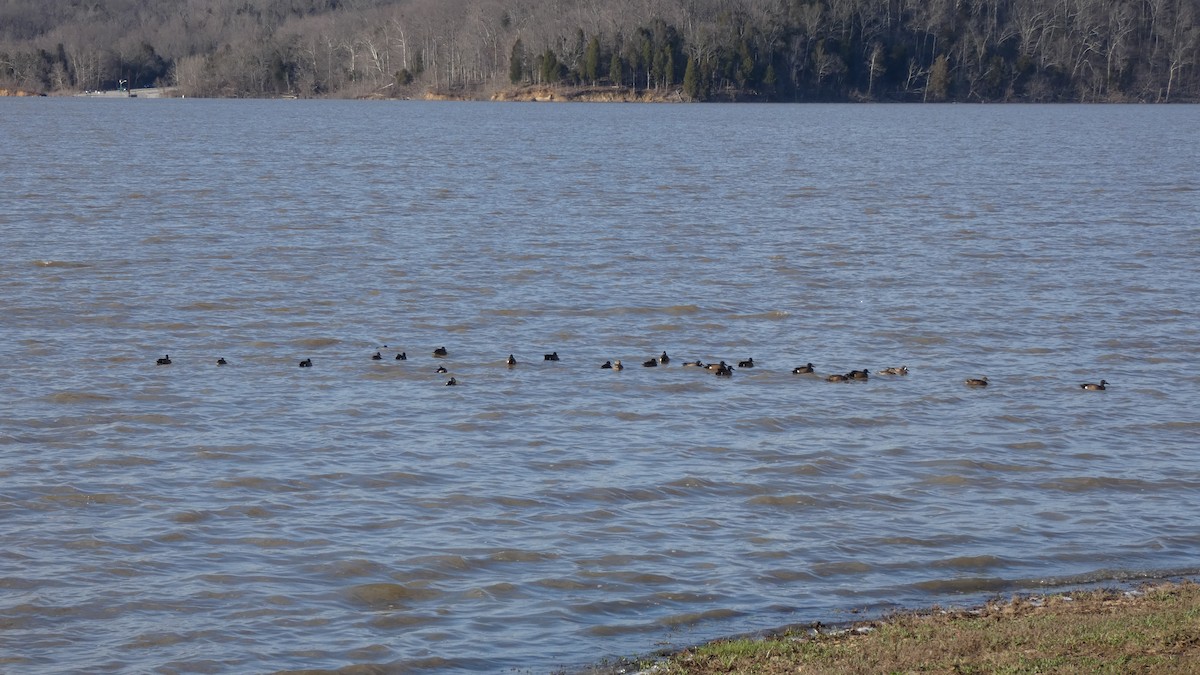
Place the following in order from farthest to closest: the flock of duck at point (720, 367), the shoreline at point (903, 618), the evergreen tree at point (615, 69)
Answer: the evergreen tree at point (615, 69) → the flock of duck at point (720, 367) → the shoreline at point (903, 618)

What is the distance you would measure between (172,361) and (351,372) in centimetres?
271

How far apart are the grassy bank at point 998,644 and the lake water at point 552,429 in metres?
0.86

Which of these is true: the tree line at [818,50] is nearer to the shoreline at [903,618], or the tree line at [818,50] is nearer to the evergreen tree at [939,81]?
the evergreen tree at [939,81]

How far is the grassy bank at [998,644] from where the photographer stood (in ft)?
27.0

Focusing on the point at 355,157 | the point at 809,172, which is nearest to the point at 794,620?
the point at 809,172

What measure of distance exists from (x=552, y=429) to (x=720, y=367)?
3.76 m

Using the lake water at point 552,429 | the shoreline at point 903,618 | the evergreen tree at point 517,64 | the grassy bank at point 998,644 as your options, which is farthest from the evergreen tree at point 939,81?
the grassy bank at point 998,644

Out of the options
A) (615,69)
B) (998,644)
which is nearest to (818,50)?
(615,69)

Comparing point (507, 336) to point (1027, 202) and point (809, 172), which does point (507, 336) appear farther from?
point (809, 172)

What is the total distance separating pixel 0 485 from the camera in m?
13.7

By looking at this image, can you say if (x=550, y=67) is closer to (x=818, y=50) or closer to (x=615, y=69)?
(x=615, y=69)

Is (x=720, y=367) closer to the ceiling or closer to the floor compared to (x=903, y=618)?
closer to the ceiling

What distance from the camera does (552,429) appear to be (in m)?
16.2

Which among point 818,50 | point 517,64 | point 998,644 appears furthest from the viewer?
point 517,64
